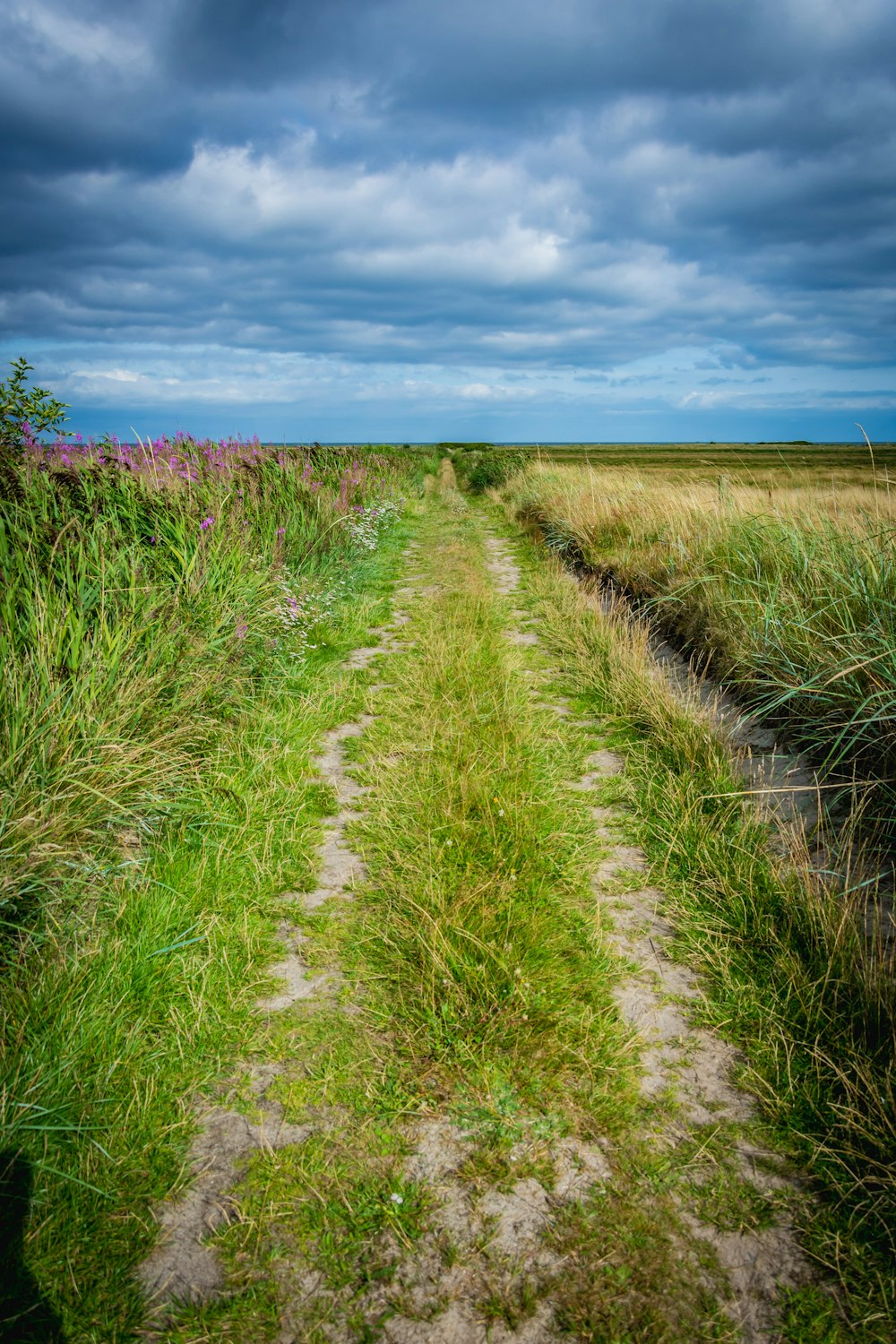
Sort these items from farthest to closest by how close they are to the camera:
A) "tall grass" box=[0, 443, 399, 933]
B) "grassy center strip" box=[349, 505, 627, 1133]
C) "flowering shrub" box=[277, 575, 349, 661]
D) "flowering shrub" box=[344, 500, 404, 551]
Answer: "flowering shrub" box=[344, 500, 404, 551], "flowering shrub" box=[277, 575, 349, 661], "tall grass" box=[0, 443, 399, 933], "grassy center strip" box=[349, 505, 627, 1133]

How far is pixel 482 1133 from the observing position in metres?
2.00

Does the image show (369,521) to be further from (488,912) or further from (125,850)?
(488,912)

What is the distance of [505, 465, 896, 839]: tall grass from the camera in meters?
3.81

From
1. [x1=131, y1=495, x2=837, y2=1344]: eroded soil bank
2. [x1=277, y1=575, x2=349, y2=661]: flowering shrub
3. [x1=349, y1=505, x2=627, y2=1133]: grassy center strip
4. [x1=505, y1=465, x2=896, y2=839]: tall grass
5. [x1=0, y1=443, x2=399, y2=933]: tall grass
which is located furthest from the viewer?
[x1=277, y1=575, x2=349, y2=661]: flowering shrub

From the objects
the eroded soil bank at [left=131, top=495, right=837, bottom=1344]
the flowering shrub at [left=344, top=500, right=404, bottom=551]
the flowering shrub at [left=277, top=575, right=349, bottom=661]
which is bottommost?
the eroded soil bank at [left=131, top=495, right=837, bottom=1344]

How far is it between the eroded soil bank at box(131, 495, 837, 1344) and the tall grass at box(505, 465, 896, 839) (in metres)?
1.56

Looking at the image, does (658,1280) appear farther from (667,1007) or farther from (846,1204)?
(667,1007)

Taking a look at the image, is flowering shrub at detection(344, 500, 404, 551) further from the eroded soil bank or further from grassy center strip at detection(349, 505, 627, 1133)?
the eroded soil bank

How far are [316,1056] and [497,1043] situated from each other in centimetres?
63

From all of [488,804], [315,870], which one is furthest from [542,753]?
[315,870]

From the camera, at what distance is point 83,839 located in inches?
113

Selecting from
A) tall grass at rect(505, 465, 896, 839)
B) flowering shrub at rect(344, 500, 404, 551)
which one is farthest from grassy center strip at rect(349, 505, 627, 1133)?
flowering shrub at rect(344, 500, 404, 551)

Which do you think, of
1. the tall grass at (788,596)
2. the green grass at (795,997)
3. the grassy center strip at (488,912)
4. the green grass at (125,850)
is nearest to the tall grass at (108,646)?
the green grass at (125,850)

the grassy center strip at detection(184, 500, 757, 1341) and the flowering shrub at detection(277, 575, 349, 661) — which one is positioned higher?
the flowering shrub at detection(277, 575, 349, 661)
